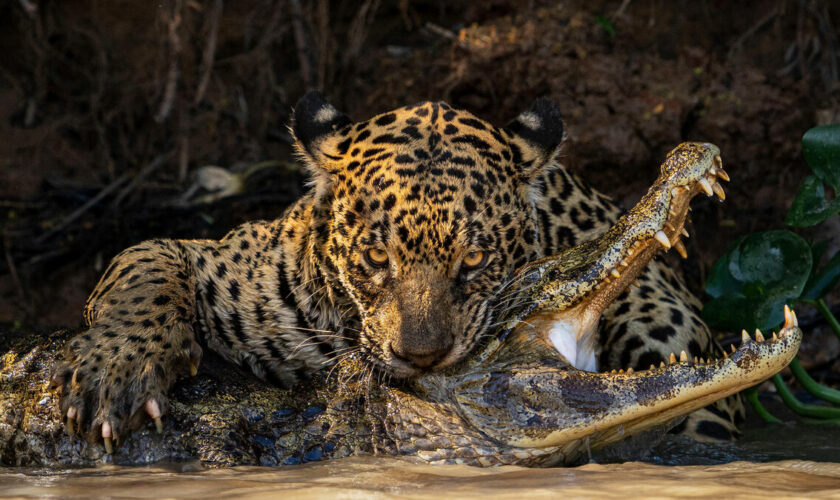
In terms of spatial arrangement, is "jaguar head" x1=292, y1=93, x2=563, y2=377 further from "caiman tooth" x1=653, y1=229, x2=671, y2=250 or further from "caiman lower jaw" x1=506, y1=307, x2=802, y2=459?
"caiman tooth" x1=653, y1=229, x2=671, y2=250

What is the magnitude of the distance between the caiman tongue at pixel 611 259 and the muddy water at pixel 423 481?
25.8 inches

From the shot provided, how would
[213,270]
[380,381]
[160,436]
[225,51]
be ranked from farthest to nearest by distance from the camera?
[225,51], [213,270], [380,381], [160,436]

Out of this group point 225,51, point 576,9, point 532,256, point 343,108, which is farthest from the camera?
point 225,51

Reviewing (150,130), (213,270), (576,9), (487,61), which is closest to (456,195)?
(213,270)

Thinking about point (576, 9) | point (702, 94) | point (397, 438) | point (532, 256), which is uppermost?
point (576, 9)

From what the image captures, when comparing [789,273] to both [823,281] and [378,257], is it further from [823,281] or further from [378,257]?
[378,257]

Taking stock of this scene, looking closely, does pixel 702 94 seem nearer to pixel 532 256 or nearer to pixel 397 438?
pixel 532 256

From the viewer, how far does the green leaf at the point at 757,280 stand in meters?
5.21

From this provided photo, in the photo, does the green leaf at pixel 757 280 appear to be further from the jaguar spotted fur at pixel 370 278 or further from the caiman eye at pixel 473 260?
the caiman eye at pixel 473 260

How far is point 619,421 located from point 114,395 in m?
2.06

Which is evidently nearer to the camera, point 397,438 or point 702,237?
point 397,438

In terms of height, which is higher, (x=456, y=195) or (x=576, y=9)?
(x=576, y=9)

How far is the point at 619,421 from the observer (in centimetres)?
376

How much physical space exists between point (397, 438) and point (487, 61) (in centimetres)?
434
